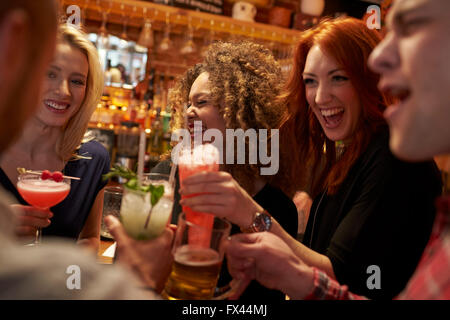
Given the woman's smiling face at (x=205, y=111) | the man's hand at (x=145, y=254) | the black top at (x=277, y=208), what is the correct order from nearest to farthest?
1. the man's hand at (x=145, y=254)
2. the black top at (x=277, y=208)
3. the woman's smiling face at (x=205, y=111)

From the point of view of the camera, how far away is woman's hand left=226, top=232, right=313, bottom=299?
1.05 m

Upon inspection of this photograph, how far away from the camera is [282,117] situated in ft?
6.31

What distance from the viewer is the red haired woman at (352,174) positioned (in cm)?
126

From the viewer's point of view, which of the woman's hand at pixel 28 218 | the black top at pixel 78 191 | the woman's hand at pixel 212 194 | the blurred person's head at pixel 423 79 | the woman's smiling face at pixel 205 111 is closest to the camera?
the blurred person's head at pixel 423 79

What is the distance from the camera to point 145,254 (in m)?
0.99

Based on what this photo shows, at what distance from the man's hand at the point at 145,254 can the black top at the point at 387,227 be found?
60 cm

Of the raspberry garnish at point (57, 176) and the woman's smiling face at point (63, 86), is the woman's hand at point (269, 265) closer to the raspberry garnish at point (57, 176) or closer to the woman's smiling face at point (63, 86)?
the raspberry garnish at point (57, 176)

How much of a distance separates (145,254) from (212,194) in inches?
10.8

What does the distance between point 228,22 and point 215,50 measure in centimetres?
239

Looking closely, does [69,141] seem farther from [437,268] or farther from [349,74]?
[437,268]

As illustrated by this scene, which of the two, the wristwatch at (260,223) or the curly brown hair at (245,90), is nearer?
the wristwatch at (260,223)

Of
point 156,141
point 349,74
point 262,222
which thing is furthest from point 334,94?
point 156,141

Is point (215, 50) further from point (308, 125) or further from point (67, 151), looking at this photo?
point (67, 151)

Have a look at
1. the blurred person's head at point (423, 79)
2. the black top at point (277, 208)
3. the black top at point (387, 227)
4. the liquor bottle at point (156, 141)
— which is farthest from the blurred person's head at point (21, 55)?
the liquor bottle at point (156, 141)
